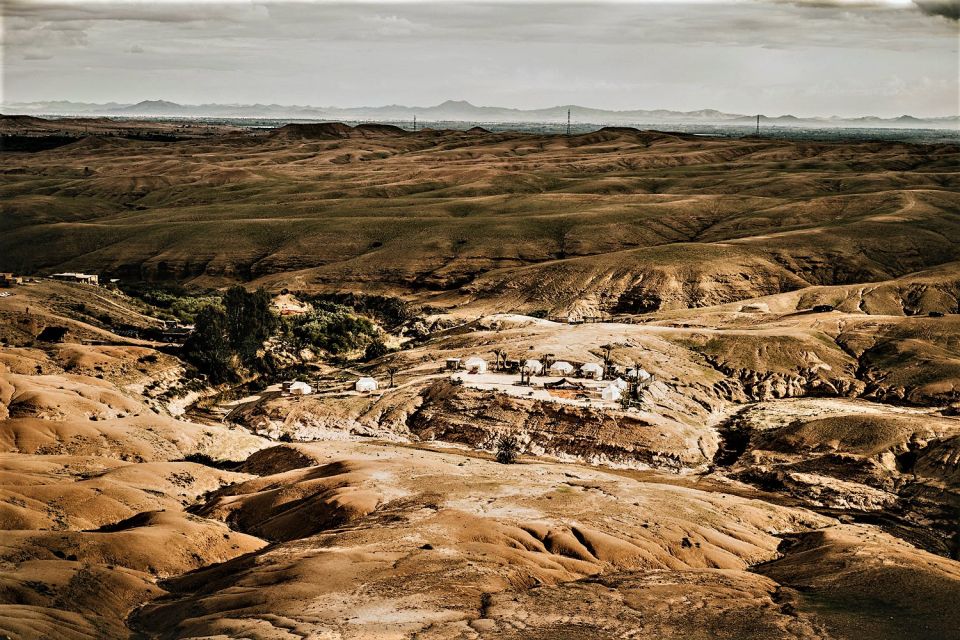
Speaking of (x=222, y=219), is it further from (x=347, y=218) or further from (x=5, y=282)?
(x=5, y=282)

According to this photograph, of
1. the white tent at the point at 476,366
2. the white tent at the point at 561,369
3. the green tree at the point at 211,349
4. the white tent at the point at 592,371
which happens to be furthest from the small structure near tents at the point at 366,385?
the white tent at the point at 592,371

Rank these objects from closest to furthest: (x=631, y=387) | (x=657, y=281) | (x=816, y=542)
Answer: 1. (x=816, y=542)
2. (x=631, y=387)
3. (x=657, y=281)

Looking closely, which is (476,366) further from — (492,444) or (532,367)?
(492,444)

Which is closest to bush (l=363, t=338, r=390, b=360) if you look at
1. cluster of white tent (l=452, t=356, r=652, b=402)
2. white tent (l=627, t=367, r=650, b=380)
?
cluster of white tent (l=452, t=356, r=652, b=402)

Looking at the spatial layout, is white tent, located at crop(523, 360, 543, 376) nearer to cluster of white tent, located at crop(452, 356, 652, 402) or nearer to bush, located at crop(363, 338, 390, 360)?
cluster of white tent, located at crop(452, 356, 652, 402)

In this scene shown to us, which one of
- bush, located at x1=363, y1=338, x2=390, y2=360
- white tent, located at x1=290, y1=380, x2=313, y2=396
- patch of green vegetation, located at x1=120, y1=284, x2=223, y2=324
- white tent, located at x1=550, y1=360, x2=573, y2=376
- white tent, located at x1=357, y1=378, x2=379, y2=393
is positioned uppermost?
white tent, located at x1=550, y1=360, x2=573, y2=376

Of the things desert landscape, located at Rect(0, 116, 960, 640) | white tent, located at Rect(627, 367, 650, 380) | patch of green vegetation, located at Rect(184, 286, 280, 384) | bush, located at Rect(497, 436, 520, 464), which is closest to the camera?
desert landscape, located at Rect(0, 116, 960, 640)

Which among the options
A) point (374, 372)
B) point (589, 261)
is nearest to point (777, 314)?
point (589, 261)

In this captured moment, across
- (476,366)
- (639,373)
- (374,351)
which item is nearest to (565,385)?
(639,373)
